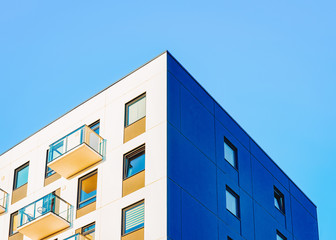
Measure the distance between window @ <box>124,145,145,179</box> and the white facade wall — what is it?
247 millimetres

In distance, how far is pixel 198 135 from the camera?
35.0 metres

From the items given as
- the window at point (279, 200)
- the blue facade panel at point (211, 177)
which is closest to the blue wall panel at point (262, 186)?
the blue facade panel at point (211, 177)

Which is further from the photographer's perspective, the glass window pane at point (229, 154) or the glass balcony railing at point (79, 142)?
the glass window pane at point (229, 154)

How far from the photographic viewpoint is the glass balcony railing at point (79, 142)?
117 feet

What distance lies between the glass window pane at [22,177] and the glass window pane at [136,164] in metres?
8.64

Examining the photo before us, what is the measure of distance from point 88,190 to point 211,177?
6.09 metres

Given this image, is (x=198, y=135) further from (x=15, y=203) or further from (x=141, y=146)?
(x=15, y=203)

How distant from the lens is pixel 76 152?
1396 inches

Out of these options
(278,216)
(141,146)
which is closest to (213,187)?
(141,146)

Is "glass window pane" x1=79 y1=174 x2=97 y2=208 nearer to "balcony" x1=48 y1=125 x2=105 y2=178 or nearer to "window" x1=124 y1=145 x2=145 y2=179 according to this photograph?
"balcony" x1=48 y1=125 x2=105 y2=178

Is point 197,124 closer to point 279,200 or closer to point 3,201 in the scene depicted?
point 279,200

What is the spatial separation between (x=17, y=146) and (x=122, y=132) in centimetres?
923

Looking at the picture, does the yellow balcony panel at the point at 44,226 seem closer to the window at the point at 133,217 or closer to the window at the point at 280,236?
the window at the point at 133,217

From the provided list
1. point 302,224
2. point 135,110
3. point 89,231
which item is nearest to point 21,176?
point 89,231
